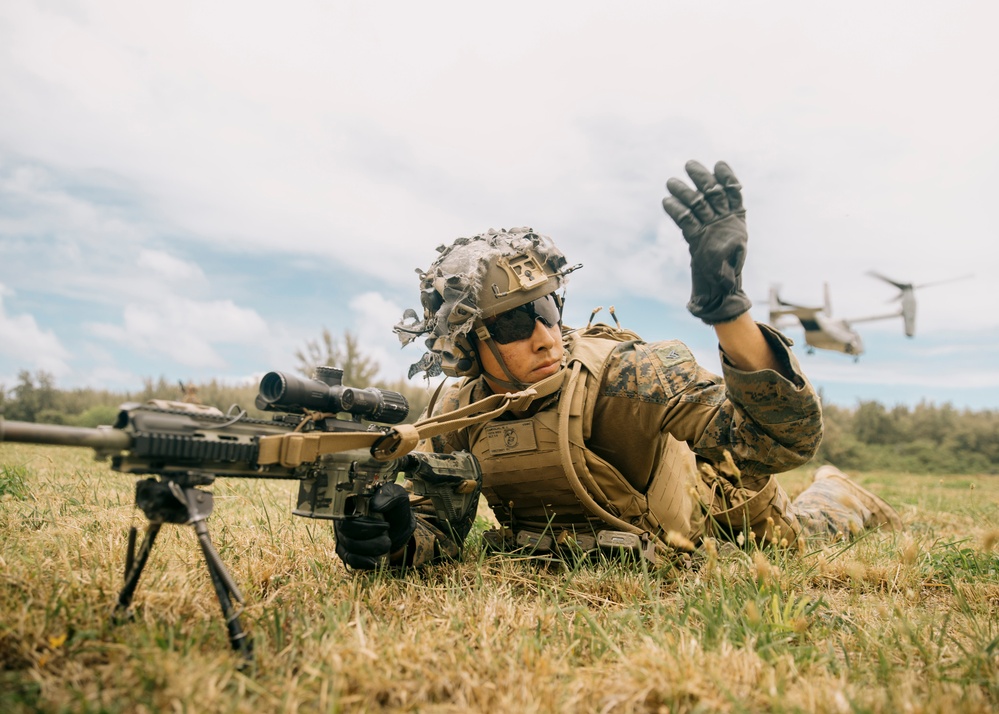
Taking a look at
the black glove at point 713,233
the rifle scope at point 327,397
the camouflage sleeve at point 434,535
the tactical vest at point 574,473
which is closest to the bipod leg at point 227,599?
the rifle scope at point 327,397

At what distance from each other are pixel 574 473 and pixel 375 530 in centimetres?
111

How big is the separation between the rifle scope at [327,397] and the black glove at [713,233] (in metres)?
1.54

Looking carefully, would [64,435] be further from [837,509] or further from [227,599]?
[837,509]

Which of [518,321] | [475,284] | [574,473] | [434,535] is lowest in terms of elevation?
[434,535]

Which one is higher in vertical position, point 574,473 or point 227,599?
point 574,473

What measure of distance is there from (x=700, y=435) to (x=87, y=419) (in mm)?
20690

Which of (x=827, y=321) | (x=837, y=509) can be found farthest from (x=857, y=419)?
(x=837, y=509)

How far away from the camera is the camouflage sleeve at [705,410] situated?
2947 millimetres

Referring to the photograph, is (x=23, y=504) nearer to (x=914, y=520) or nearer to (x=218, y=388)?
(x=914, y=520)

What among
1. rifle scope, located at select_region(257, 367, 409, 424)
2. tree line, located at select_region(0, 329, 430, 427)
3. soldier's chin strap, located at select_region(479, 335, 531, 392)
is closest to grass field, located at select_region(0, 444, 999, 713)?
rifle scope, located at select_region(257, 367, 409, 424)

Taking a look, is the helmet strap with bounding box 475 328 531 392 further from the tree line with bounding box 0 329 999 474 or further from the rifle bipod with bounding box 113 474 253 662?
the tree line with bounding box 0 329 999 474

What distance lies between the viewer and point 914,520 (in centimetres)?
638

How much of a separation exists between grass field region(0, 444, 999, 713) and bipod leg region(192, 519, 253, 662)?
5 centimetres

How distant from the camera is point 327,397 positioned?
3.02 meters
